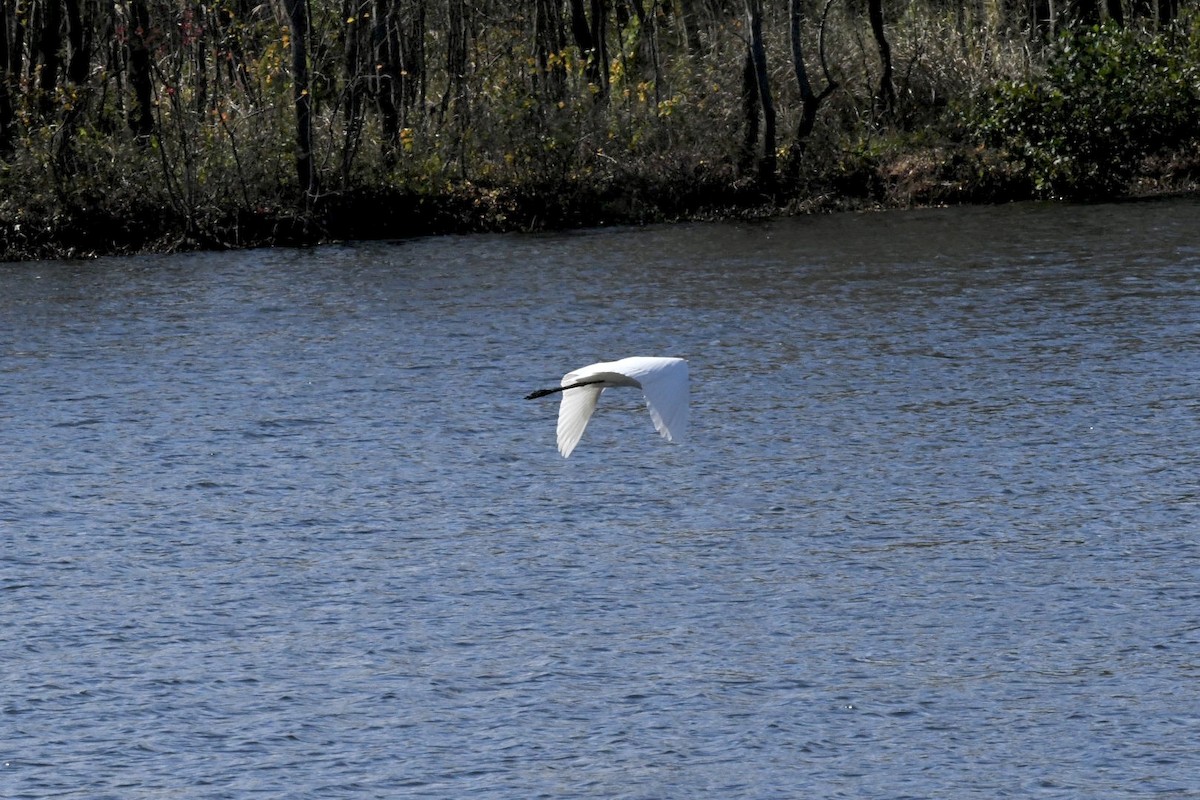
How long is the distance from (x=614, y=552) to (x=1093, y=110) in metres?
18.4

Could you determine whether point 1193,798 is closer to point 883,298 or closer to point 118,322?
point 883,298

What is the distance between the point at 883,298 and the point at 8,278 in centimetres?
1075

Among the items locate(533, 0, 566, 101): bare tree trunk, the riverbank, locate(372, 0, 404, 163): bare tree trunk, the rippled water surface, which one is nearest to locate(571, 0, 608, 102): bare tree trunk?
locate(533, 0, 566, 101): bare tree trunk

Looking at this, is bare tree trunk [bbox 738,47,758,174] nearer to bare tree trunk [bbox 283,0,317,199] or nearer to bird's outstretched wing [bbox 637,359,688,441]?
bare tree trunk [bbox 283,0,317,199]

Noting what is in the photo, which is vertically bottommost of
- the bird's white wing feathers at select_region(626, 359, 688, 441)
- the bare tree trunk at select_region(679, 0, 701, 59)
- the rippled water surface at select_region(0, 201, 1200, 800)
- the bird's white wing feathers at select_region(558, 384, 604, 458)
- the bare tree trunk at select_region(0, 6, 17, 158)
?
the rippled water surface at select_region(0, 201, 1200, 800)

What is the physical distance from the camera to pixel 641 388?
9664mm

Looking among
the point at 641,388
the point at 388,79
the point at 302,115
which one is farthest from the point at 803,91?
the point at 641,388

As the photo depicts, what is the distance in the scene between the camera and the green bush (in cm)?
2647

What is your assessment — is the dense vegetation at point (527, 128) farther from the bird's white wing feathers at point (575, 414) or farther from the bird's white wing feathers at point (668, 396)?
the bird's white wing feathers at point (668, 396)

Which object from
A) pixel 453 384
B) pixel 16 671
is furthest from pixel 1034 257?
pixel 16 671

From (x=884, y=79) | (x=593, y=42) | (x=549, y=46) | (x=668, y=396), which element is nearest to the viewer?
(x=668, y=396)

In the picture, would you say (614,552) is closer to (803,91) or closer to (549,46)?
(803,91)

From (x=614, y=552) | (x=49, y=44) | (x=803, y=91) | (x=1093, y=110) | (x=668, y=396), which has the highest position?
(x=49, y=44)

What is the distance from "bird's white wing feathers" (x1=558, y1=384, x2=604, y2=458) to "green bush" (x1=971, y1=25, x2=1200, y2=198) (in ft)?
57.5
